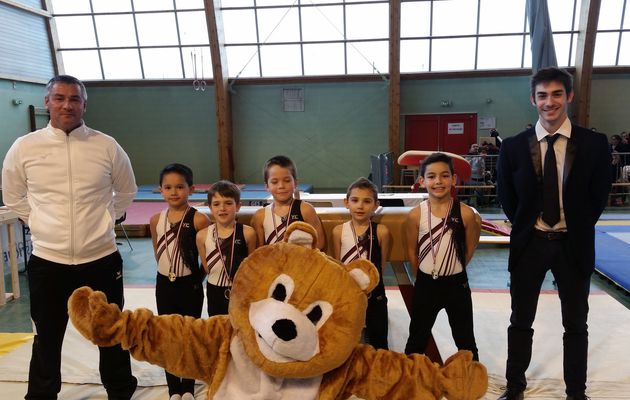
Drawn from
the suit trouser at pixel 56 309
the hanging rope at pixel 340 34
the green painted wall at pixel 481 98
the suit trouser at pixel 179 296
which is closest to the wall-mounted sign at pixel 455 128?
the green painted wall at pixel 481 98

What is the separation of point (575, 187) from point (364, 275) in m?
1.34

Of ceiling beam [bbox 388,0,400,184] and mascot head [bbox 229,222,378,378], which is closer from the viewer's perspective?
mascot head [bbox 229,222,378,378]

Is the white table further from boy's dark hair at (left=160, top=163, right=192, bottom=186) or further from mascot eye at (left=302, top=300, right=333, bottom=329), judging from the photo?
mascot eye at (left=302, top=300, right=333, bottom=329)

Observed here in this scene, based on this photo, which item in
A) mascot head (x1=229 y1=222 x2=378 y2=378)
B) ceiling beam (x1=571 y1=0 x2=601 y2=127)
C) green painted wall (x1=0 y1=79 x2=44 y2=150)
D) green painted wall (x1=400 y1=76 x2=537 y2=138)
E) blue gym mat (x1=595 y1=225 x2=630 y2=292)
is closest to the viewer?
mascot head (x1=229 y1=222 x2=378 y2=378)

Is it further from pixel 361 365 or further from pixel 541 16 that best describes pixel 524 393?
pixel 541 16

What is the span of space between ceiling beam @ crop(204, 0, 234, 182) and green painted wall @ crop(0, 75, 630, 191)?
652 millimetres

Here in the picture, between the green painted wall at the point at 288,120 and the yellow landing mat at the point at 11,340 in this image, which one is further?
the green painted wall at the point at 288,120

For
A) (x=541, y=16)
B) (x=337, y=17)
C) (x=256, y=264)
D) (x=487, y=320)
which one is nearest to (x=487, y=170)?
(x=541, y=16)

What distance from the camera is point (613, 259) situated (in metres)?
5.10

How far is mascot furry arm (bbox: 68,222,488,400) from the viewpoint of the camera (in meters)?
1.32

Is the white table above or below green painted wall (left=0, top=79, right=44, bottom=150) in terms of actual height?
below

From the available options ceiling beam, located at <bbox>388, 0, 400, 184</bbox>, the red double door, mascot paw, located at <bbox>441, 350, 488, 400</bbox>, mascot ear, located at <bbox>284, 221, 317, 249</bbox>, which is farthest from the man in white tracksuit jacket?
the red double door

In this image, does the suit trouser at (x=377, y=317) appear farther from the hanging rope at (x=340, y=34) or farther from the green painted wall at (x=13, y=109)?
the green painted wall at (x=13, y=109)

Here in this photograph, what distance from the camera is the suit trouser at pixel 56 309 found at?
219cm
